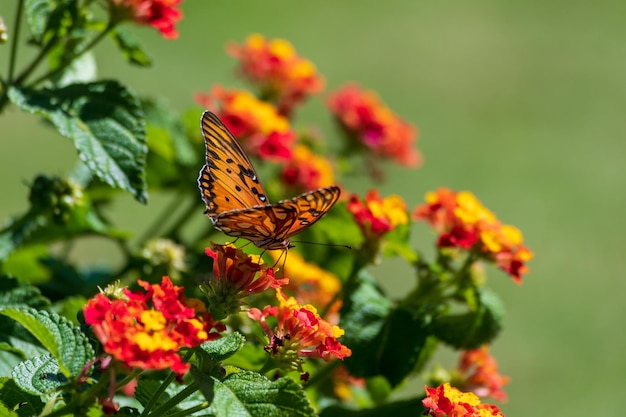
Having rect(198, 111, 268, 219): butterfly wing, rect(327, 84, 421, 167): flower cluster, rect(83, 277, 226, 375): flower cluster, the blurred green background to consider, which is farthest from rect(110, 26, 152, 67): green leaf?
the blurred green background

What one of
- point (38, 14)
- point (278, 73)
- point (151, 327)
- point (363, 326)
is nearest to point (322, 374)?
point (363, 326)

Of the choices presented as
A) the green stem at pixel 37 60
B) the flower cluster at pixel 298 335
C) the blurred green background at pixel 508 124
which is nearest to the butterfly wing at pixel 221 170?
the flower cluster at pixel 298 335

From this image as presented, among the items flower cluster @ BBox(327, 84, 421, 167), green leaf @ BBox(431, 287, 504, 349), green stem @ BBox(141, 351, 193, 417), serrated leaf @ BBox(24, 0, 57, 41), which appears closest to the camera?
green stem @ BBox(141, 351, 193, 417)

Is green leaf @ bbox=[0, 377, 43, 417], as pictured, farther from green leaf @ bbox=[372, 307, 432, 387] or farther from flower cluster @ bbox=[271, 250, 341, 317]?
flower cluster @ bbox=[271, 250, 341, 317]

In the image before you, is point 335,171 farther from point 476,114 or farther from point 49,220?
point 476,114

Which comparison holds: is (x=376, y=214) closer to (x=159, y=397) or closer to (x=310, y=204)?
(x=310, y=204)

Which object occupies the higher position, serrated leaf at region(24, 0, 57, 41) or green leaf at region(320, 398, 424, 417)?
serrated leaf at region(24, 0, 57, 41)
